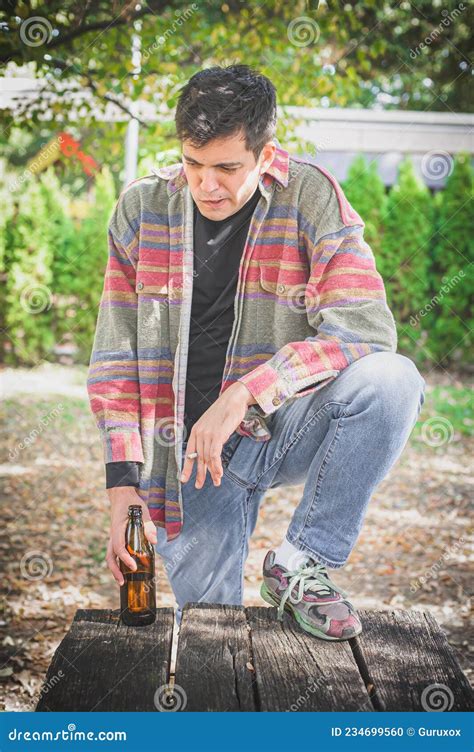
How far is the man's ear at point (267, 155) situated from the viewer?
263 centimetres

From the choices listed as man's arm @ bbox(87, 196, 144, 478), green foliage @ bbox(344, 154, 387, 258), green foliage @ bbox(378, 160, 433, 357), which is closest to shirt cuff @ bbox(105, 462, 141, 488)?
man's arm @ bbox(87, 196, 144, 478)

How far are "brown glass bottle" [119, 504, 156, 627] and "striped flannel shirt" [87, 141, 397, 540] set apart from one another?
21 cm

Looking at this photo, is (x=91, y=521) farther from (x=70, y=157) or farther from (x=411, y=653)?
(x=411, y=653)

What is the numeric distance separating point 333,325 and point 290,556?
2.23 ft

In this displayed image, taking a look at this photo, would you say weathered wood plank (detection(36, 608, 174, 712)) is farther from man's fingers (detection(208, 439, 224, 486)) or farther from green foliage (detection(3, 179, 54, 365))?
green foliage (detection(3, 179, 54, 365))

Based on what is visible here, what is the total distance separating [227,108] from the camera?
98.0 inches

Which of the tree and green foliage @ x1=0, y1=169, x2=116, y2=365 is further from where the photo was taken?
green foliage @ x1=0, y1=169, x2=116, y2=365

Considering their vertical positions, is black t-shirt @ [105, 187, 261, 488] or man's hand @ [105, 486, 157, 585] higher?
black t-shirt @ [105, 187, 261, 488]

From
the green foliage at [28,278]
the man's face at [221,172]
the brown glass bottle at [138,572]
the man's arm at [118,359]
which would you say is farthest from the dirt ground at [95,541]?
the green foliage at [28,278]

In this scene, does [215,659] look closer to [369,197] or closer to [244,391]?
[244,391]

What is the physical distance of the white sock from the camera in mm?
2297

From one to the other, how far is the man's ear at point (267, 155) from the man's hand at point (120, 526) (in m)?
1.11

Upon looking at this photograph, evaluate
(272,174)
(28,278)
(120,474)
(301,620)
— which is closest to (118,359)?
(120,474)

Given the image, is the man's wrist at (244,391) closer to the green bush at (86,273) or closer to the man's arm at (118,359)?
the man's arm at (118,359)
